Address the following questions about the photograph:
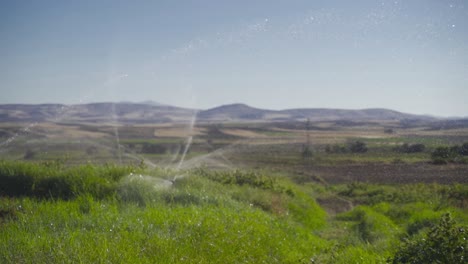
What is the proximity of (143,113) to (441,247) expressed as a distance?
181 ft

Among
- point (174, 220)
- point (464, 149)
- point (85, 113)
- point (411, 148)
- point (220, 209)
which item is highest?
point (85, 113)

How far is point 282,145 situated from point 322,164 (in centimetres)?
704

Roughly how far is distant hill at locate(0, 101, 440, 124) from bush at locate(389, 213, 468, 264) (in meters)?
20.2

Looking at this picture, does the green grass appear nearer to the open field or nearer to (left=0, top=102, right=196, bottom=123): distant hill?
the open field

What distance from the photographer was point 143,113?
191ft

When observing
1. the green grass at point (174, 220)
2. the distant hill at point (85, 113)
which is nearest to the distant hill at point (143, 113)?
Result: the distant hill at point (85, 113)

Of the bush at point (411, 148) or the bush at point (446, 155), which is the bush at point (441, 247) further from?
the bush at point (411, 148)

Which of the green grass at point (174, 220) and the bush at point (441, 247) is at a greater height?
the bush at point (441, 247)

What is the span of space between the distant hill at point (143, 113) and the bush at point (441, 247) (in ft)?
66.3

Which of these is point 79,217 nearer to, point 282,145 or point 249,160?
point 249,160

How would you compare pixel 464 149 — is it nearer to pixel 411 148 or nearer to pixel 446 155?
pixel 446 155

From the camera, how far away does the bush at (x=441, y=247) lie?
16.0 feet

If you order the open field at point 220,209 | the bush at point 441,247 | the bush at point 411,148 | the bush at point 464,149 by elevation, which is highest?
the bush at point 464,149

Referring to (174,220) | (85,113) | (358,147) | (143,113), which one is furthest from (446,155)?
(143,113)
